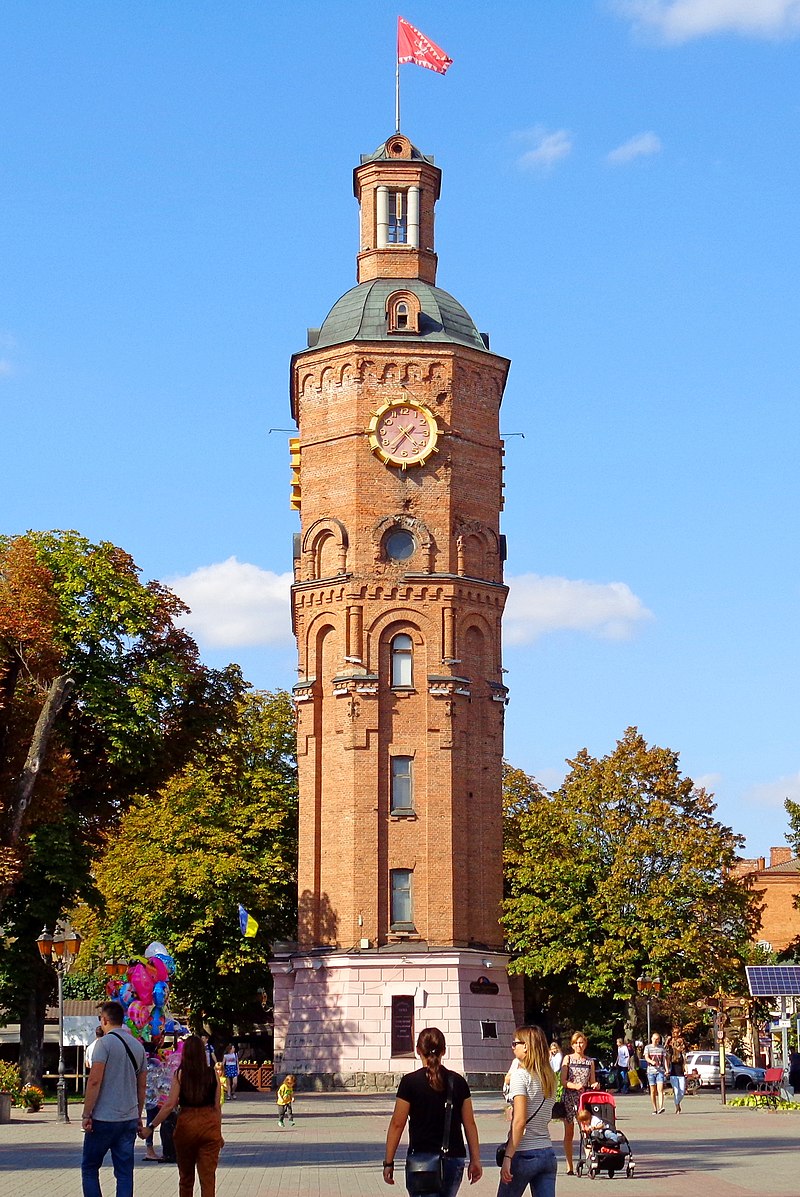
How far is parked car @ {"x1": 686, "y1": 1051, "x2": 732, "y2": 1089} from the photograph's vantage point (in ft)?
202

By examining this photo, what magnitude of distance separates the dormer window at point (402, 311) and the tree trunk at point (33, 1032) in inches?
943

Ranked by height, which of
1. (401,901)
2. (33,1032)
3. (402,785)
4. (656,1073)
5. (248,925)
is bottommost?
(656,1073)

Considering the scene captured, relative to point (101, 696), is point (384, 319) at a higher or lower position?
higher

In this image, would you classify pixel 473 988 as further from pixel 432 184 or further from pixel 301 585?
pixel 432 184

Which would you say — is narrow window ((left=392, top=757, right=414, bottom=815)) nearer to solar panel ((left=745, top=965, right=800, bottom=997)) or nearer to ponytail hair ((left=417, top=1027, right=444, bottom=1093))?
solar panel ((left=745, top=965, right=800, bottom=997))

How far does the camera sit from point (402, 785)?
55062 millimetres

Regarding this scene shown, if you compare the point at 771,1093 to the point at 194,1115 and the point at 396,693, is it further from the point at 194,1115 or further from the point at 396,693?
the point at 194,1115

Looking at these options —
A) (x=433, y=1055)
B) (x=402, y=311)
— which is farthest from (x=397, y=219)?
(x=433, y=1055)

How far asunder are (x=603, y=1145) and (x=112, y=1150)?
10.1 metres

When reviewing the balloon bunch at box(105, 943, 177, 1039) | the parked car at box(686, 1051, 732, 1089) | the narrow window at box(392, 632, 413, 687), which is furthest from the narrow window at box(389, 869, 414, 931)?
the balloon bunch at box(105, 943, 177, 1039)

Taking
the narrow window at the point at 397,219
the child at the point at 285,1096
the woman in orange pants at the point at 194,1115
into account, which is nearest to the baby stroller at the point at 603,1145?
the woman in orange pants at the point at 194,1115

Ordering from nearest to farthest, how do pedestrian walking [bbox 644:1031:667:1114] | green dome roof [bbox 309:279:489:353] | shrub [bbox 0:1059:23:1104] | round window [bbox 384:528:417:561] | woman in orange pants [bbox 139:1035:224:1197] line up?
woman in orange pants [bbox 139:1035:224:1197]
shrub [bbox 0:1059:23:1104]
pedestrian walking [bbox 644:1031:667:1114]
round window [bbox 384:528:417:561]
green dome roof [bbox 309:279:489:353]

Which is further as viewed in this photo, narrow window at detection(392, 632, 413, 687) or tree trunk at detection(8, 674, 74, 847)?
narrow window at detection(392, 632, 413, 687)

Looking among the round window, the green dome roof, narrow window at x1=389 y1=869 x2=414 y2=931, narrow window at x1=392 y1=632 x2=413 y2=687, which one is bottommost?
narrow window at x1=389 y1=869 x2=414 y2=931
